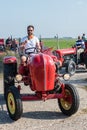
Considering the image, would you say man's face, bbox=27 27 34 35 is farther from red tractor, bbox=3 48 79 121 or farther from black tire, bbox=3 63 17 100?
red tractor, bbox=3 48 79 121

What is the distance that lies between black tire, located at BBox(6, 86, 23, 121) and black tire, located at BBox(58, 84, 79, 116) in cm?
101

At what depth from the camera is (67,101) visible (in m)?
7.82

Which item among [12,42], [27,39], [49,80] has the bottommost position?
[12,42]

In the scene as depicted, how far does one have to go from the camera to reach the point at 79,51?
17.8 metres

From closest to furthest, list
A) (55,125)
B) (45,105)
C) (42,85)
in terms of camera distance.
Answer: (55,125) < (42,85) < (45,105)

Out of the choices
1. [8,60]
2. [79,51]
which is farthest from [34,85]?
[79,51]

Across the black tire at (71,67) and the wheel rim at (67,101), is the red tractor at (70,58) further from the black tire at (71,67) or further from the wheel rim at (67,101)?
the wheel rim at (67,101)

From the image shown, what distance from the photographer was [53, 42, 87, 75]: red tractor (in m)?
16.3

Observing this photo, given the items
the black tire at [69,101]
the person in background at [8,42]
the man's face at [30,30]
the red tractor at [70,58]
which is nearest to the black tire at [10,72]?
the man's face at [30,30]

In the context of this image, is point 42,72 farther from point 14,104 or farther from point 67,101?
point 67,101

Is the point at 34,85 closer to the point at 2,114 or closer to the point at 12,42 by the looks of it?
the point at 2,114

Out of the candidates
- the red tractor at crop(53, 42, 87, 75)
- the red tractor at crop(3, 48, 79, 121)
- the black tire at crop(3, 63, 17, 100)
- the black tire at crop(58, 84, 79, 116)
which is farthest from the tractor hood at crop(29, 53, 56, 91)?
the red tractor at crop(53, 42, 87, 75)

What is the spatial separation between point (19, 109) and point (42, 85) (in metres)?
0.65

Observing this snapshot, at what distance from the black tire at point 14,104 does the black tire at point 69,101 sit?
3.32 ft
